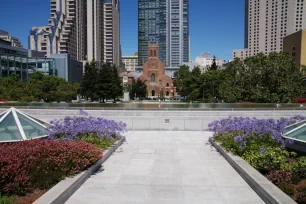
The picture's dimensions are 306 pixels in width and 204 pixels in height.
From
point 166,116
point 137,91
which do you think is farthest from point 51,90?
point 166,116

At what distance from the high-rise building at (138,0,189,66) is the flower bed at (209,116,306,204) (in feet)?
591

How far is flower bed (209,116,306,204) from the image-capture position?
6.32 m

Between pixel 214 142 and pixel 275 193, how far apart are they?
560cm

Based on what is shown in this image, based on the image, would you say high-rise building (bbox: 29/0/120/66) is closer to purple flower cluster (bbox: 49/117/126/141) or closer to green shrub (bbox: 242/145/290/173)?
purple flower cluster (bbox: 49/117/126/141)

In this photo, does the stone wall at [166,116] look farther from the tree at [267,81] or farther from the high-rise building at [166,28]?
the high-rise building at [166,28]

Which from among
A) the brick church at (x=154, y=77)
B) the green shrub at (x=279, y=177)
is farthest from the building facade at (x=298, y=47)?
the green shrub at (x=279, y=177)

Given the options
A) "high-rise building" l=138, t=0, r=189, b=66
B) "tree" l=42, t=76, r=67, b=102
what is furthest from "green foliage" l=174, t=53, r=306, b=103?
"high-rise building" l=138, t=0, r=189, b=66

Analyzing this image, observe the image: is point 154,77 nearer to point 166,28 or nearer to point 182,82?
point 182,82

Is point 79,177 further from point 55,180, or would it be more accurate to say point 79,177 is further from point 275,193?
point 275,193

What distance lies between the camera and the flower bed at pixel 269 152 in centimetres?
632

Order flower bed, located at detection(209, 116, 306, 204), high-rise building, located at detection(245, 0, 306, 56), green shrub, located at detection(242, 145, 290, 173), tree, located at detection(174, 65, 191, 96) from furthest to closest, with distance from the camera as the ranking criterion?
high-rise building, located at detection(245, 0, 306, 56) < tree, located at detection(174, 65, 191, 96) < green shrub, located at detection(242, 145, 290, 173) < flower bed, located at detection(209, 116, 306, 204)

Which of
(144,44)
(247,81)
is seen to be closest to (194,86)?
(247,81)

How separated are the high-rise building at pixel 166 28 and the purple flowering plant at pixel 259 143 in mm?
179984

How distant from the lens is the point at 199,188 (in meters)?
6.46
